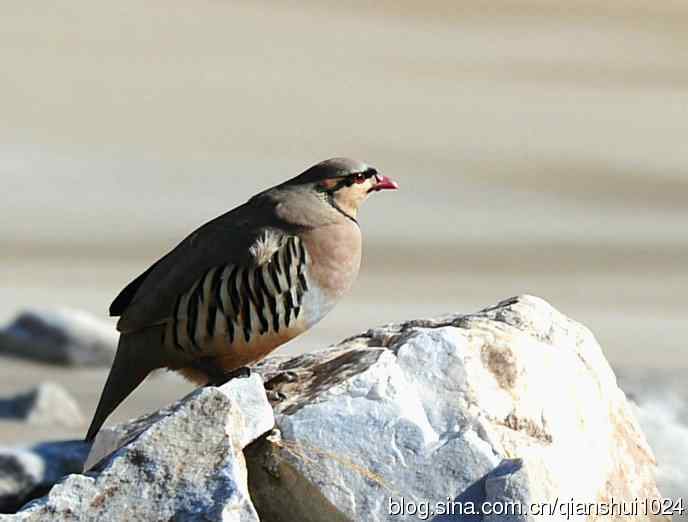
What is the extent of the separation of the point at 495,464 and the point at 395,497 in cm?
30

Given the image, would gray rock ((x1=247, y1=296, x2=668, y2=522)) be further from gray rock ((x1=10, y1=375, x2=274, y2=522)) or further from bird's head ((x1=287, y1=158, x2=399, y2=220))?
bird's head ((x1=287, y1=158, x2=399, y2=220))

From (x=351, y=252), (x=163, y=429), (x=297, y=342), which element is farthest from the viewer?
(x=297, y=342)

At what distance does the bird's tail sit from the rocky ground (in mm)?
675

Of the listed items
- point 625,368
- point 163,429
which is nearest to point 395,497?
point 163,429

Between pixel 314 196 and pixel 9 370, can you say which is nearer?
pixel 314 196

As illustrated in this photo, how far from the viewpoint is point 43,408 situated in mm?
10555

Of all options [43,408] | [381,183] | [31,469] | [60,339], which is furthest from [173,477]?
[60,339]

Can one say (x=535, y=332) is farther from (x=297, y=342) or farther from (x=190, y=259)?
(x=297, y=342)

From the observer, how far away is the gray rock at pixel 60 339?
477 inches

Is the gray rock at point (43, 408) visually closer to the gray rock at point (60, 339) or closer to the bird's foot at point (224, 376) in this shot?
the gray rock at point (60, 339)

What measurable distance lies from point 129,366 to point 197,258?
0.53 m

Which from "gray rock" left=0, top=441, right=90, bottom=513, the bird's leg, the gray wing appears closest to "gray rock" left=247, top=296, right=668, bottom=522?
the bird's leg

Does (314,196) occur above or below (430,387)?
above

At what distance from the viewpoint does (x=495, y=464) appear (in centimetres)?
521
